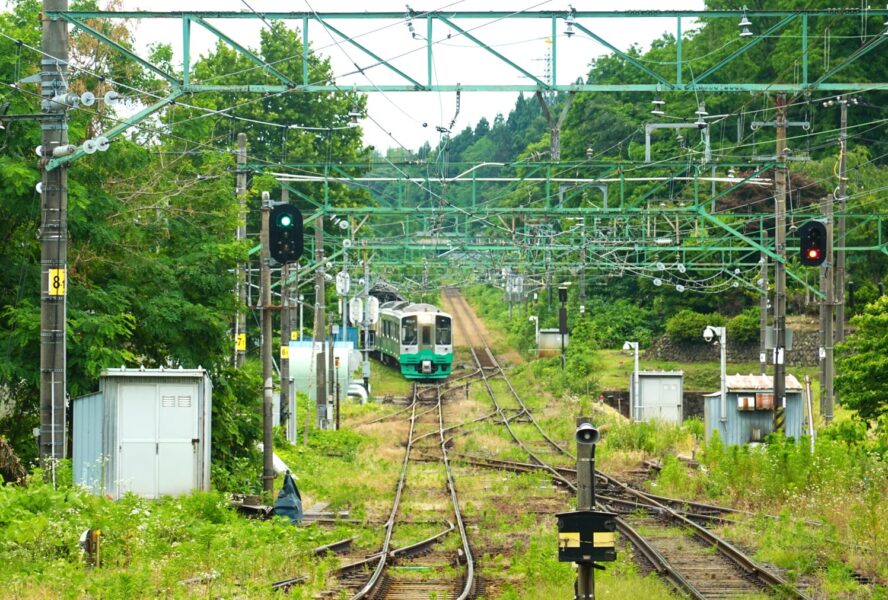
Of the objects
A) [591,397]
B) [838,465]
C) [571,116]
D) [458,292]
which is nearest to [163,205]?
[838,465]

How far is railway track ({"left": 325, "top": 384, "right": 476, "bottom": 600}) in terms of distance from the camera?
13094 mm

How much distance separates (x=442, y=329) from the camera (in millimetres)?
49594

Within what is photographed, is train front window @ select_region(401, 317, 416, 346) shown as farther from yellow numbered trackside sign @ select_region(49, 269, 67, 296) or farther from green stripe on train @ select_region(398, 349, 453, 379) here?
yellow numbered trackside sign @ select_region(49, 269, 67, 296)

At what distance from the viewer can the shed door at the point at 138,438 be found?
18.2 m

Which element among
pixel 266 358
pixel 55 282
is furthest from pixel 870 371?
pixel 55 282

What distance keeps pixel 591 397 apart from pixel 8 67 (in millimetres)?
28031

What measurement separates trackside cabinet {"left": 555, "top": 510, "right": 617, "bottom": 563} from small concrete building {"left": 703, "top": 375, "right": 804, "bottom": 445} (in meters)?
17.5

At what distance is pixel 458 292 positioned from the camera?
12669cm

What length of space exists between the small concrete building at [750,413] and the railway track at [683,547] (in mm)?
3003

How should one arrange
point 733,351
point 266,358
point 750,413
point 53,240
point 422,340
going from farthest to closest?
point 733,351
point 422,340
point 750,413
point 266,358
point 53,240

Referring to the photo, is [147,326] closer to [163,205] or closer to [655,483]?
[163,205]

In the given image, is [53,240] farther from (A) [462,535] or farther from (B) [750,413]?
(B) [750,413]

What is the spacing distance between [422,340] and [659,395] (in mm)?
17446

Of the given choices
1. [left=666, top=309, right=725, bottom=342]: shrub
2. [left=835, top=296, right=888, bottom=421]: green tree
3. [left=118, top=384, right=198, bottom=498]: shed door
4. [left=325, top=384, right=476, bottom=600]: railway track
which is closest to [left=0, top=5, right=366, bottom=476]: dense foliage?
[left=118, top=384, right=198, bottom=498]: shed door
